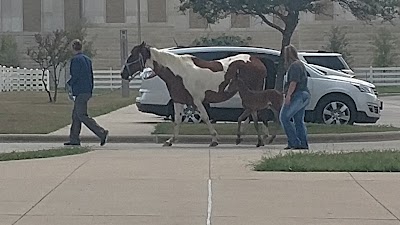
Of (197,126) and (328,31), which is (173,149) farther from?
(328,31)

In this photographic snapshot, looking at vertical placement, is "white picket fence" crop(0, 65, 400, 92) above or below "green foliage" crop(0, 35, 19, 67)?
below

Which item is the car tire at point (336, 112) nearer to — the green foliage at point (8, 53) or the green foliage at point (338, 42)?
the green foliage at point (338, 42)

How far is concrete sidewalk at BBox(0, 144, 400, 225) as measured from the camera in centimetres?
888

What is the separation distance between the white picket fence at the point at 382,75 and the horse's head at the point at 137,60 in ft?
125

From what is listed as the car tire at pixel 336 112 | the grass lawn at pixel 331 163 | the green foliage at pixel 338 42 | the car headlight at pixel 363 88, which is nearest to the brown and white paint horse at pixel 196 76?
the car tire at pixel 336 112

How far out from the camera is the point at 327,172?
12.1 m

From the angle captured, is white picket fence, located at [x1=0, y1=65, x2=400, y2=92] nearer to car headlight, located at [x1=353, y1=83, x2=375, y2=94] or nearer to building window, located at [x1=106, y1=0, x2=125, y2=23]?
building window, located at [x1=106, y1=0, x2=125, y2=23]

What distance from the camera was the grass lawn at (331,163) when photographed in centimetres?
1233

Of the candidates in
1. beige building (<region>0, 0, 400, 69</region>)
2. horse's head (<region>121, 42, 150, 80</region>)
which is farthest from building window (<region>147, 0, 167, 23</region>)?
horse's head (<region>121, 42, 150, 80</region>)

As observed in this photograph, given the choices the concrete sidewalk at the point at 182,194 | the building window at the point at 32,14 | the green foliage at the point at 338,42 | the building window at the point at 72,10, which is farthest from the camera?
the building window at the point at 32,14

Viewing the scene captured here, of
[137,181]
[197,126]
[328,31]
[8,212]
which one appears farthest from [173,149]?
[328,31]

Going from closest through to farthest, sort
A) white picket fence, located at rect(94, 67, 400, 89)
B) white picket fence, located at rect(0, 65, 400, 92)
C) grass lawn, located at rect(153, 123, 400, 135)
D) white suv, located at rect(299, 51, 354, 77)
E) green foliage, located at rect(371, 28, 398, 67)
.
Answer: grass lawn, located at rect(153, 123, 400, 135)
white suv, located at rect(299, 51, 354, 77)
white picket fence, located at rect(0, 65, 400, 92)
white picket fence, located at rect(94, 67, 400, 89)
green foliage, located at rect(371, 28, 398, 67)

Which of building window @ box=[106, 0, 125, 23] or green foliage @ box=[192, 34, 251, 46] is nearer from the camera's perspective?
green foliage @ box=[192, 34, 251, 46]

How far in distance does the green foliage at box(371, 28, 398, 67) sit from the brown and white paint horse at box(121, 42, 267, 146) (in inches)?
1713
